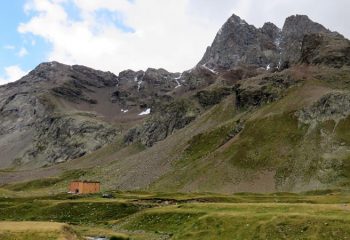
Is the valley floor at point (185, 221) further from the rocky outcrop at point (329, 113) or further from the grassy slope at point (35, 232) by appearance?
the rocky outcrop at point (329, 113)

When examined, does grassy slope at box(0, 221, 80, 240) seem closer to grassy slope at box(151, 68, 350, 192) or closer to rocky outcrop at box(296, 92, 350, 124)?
grassy slope at box(151, 68, 350, 192)

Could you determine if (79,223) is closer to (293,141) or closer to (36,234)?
(36,234)

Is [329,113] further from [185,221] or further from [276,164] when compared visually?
[185,221]

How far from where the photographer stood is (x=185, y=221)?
78.9m

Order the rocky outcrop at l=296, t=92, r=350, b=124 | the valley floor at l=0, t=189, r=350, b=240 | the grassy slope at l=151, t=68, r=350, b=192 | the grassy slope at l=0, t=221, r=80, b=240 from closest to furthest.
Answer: the grassy slope at l=0, t=221, r=80, b=240 → the valley floor at l=0, t=189, r=350, b=240 → the grassy slope at l=151, t=68, r=350, b=192 → the rocky outcrop at l=296, t=92, r=350, b=124

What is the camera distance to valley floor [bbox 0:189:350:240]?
56562 millimetres

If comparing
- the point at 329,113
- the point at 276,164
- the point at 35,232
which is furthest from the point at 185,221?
the point at 329,113

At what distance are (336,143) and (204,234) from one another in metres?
125

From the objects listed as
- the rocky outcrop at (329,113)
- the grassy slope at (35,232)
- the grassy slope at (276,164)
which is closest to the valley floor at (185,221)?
the grassy slope at (35,232)

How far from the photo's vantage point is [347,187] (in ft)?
514

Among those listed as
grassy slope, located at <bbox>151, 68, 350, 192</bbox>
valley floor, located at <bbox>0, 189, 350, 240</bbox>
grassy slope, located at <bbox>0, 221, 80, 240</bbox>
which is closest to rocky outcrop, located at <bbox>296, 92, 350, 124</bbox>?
grassy slope, located at <bbox>151, 68, 350, 192</bbox>

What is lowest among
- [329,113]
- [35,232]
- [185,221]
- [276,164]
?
[185,221]

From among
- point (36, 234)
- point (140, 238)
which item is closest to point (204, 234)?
point (140, 238)

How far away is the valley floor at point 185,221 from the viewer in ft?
186
